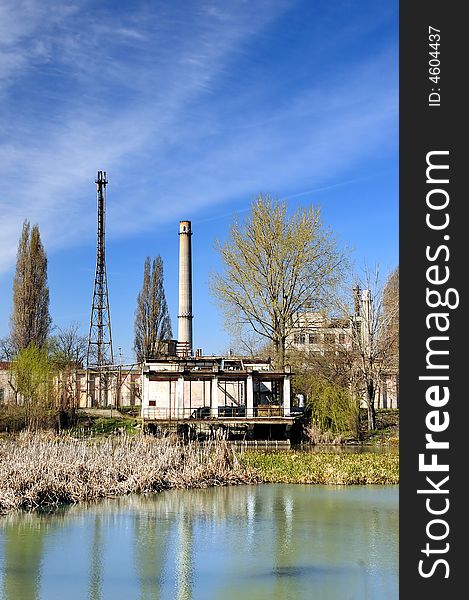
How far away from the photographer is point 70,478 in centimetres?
1445

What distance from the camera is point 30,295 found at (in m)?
42.9

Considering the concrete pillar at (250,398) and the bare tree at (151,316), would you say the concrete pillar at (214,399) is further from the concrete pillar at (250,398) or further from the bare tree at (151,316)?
the bare tree at (151,316)

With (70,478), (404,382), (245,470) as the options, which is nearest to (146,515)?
(70,478)

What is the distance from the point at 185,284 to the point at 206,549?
36955 mm

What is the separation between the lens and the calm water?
8.48 meters

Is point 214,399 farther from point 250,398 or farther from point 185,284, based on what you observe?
point 185,284

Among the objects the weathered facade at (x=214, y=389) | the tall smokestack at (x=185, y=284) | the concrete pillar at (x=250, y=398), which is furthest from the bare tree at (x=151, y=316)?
the concrete pillar at (x=250, y=398)

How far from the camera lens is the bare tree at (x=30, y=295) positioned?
140ft

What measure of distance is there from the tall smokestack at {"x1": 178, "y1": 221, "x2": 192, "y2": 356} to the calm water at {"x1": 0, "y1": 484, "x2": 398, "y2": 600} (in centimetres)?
3163

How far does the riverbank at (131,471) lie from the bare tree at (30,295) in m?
23.8

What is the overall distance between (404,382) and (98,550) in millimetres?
6385

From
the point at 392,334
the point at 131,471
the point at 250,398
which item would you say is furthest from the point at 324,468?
the point at 392,334

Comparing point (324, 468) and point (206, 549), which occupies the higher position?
point (206, 549)

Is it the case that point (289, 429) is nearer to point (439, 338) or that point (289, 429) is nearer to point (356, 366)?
point (356, 366)
